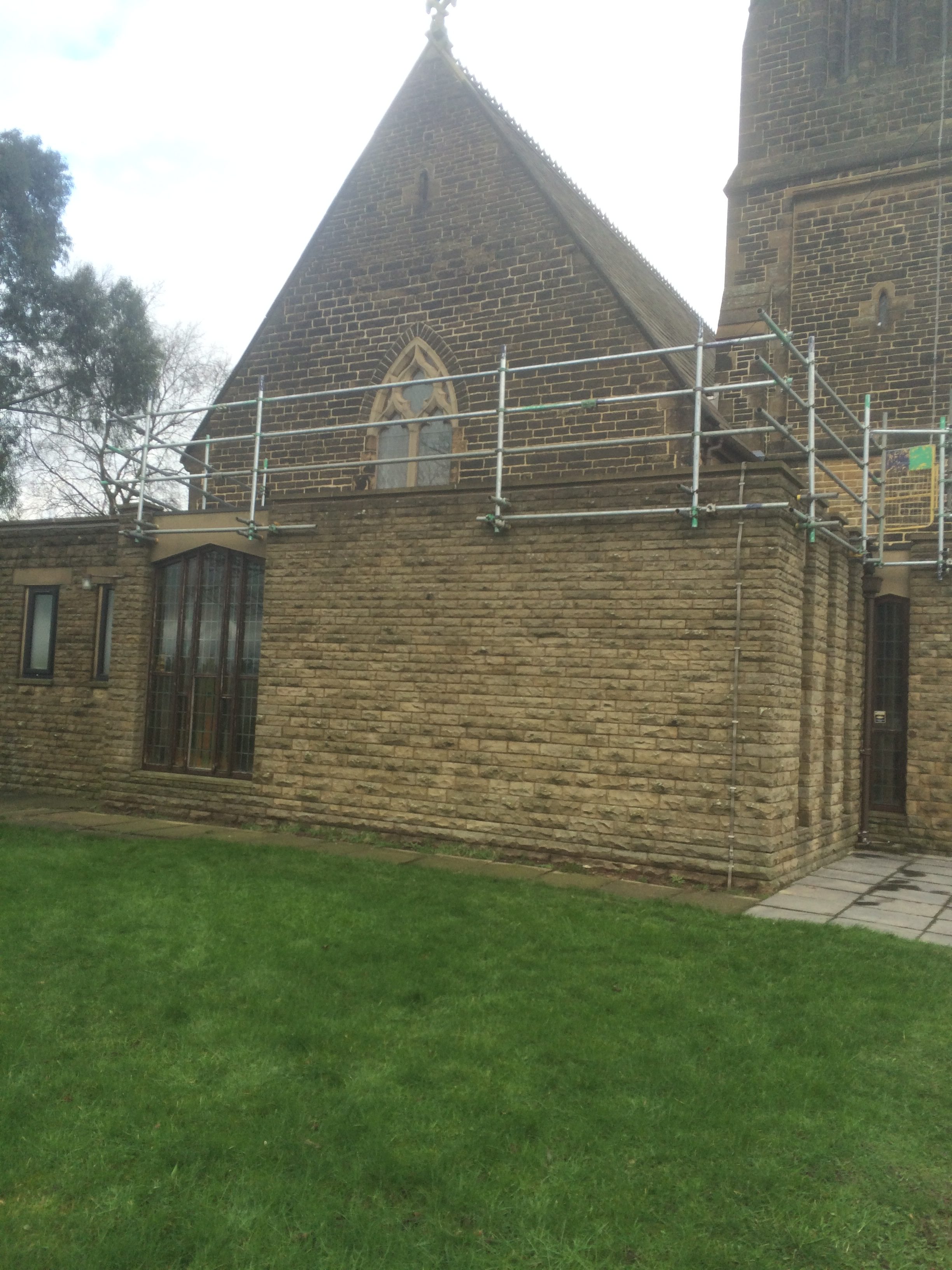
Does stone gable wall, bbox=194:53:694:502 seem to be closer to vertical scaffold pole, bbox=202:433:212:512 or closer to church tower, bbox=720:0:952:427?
vertical scaffold pole, bbox=202:433:212:512

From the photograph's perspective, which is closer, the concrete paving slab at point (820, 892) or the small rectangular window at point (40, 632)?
the concrete paving slab at point (820, 892)

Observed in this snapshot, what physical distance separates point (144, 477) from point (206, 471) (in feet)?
8.56

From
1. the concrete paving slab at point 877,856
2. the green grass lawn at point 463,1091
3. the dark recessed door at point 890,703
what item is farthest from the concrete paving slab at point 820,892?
the dark recessed door at point 890,703

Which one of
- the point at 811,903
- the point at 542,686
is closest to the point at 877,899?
the point at 811,903

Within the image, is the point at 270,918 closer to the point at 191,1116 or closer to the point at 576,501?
the point at 191,1116

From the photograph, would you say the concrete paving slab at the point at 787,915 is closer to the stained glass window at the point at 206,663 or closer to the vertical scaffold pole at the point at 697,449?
the vertical scaffold pole at the point at 697,449

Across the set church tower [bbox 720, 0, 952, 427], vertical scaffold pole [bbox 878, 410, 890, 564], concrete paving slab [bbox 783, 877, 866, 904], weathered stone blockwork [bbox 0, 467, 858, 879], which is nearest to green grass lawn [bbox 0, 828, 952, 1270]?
concrete paving slab [bbox 783, 877, 866, 904]

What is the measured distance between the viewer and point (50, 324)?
26.7m

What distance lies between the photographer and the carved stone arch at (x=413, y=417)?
589 inches

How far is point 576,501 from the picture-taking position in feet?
33.2

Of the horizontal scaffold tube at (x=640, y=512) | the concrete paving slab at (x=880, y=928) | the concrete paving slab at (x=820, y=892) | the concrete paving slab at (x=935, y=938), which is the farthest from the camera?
the horizontal scaffold tube at (x=640, y=512)

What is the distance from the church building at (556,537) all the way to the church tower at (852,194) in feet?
0.18

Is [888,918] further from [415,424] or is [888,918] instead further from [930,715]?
[415,424]

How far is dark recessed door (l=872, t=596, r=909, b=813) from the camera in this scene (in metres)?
12.6
